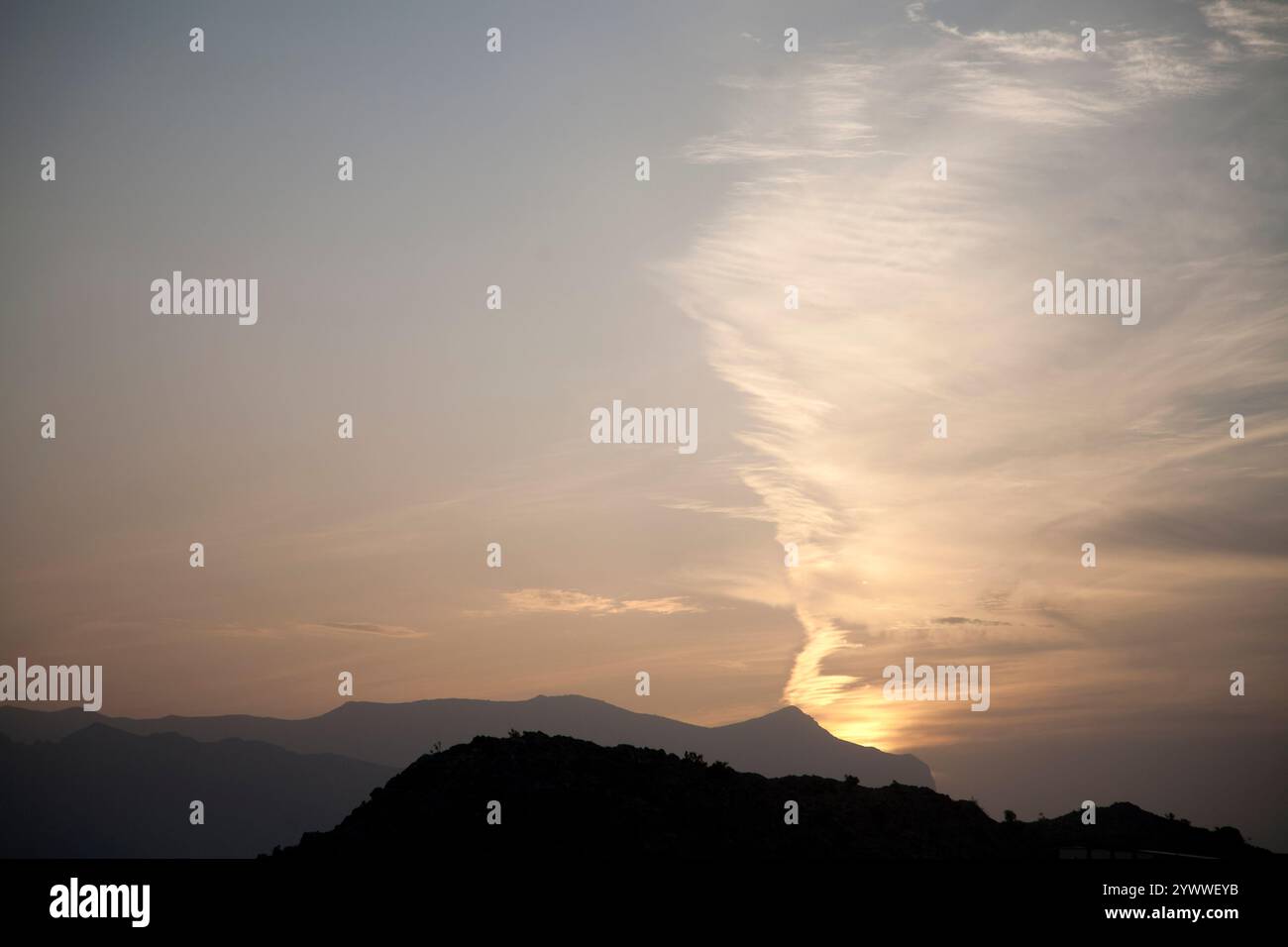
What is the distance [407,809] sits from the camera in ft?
148

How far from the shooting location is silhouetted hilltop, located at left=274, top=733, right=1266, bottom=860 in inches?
1660

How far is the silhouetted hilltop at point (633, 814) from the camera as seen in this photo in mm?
42156

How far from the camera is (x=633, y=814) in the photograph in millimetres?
43406
